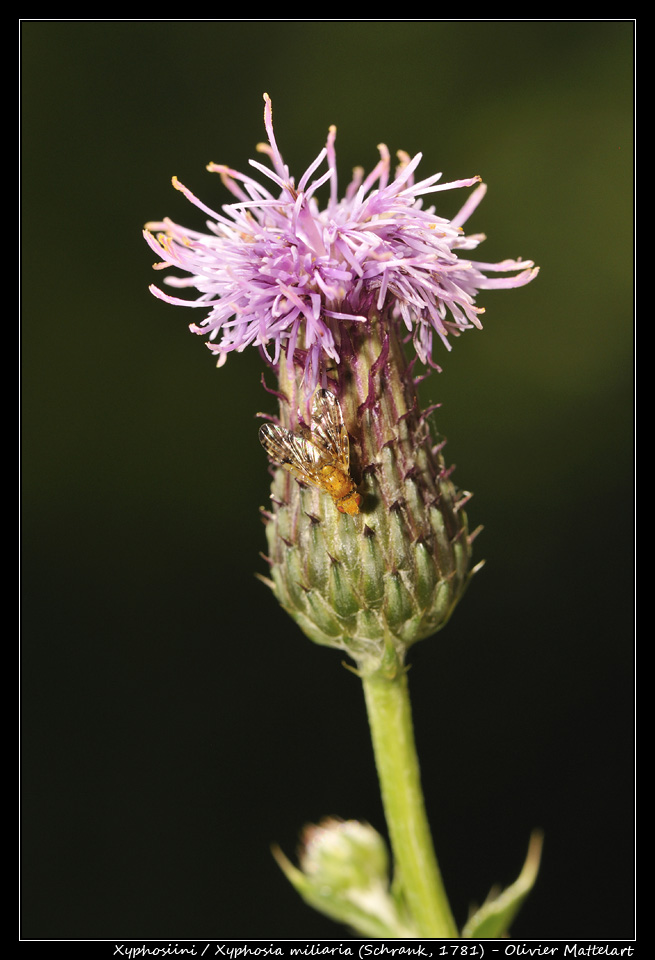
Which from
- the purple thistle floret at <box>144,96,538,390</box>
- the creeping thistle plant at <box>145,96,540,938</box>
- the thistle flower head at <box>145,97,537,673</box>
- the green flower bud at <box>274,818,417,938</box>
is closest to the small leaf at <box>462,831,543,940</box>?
the creeping thistle plant at <box>145,96,540,938</box>

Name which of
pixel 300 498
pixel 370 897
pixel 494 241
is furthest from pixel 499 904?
pixel 494 241

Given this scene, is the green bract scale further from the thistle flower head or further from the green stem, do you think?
the green stem

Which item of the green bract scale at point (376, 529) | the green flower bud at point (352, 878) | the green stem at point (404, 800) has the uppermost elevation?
the green bract scale at point (376, 529)

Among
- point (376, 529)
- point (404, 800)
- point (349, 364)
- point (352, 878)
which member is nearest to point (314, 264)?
point (349, 364)

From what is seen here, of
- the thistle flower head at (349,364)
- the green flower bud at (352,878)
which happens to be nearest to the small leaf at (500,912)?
the green flower bud at (352,878)

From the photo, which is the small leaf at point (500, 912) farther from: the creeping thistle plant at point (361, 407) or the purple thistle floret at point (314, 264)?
the purple thistle floret at point (314, 264)

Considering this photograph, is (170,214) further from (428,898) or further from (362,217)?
(428,898)
